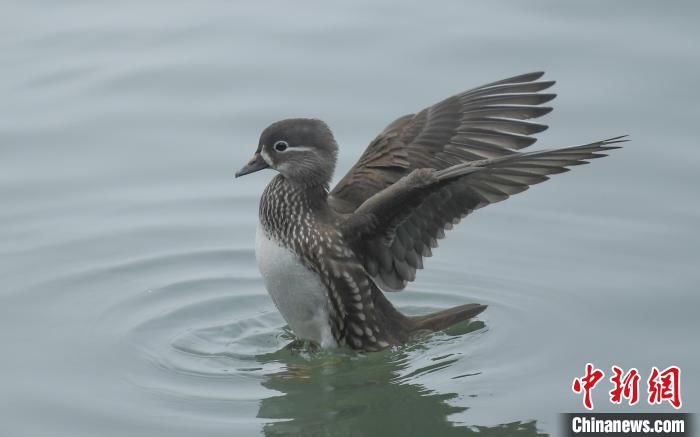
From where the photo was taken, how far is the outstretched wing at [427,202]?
26.6 ft

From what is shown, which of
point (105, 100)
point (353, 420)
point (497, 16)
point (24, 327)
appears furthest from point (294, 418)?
point (497, 16)

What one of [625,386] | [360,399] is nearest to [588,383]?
[625,386]

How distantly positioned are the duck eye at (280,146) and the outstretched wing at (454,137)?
0.53 metres

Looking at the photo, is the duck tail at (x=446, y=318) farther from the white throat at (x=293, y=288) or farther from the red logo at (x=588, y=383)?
the red logo at (x=588, y=383)

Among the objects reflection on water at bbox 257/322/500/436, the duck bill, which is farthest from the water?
the duck bill

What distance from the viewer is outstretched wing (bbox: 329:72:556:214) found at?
9180 mm

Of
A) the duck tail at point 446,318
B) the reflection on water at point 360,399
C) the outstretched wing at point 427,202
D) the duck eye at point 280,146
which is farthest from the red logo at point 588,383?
the duck eye at point 280,146

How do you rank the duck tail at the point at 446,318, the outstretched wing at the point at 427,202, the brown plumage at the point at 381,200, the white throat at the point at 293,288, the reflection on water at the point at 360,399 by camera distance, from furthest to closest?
the duck tail at the point at 446,318
the white throat at the point at 293,288
the brown plumage at the point at 381,200
the outstretched wing at the point at 427,202
the reflection on water at the point at 360,399

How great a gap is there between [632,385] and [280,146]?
2.50 meters

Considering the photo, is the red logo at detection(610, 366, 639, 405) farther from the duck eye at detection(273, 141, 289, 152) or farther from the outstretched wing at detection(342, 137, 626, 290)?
the duck eye at detection(273, 141, 289, 152)

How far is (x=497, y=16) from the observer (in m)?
12.7

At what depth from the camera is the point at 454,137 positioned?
9.41 metres

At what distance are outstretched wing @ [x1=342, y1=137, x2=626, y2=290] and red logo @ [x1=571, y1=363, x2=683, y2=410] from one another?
1.13 metres

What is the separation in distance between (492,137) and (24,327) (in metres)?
3.10
